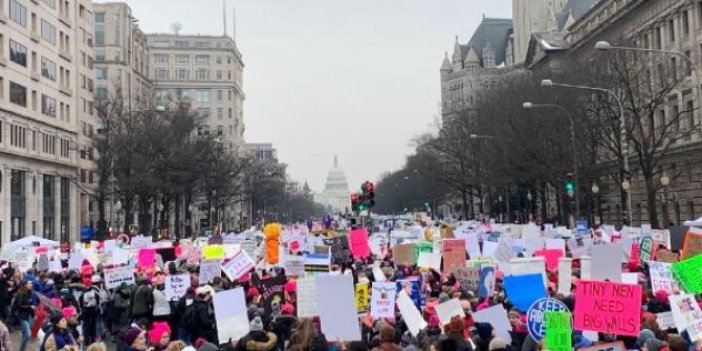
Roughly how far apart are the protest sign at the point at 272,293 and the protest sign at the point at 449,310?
2973mm

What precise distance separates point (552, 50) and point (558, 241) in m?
66.8

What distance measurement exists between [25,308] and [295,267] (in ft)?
17.6

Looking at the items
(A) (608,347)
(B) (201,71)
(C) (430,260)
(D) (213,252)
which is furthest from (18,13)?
(B) (201,71)

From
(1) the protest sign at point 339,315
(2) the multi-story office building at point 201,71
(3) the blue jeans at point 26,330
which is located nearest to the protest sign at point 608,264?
(1) the protest sign at point 339,315

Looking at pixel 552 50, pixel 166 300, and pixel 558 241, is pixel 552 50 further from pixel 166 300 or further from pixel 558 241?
pixel 166 300

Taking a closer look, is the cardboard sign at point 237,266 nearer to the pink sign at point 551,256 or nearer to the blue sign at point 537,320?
the pink sign at point 551,256

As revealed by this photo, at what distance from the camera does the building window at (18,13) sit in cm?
5803

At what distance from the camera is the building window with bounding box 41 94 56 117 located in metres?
64.7

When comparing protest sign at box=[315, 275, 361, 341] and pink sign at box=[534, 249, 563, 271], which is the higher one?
pink sign at box=[534, 249, 563, 271]

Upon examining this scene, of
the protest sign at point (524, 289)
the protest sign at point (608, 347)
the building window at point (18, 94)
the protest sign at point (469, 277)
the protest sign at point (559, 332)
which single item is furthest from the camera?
the building window at point (18, 94)

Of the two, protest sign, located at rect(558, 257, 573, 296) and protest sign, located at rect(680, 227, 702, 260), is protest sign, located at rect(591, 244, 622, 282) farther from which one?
protest sign, located at rect(680, 227, 702, 260)

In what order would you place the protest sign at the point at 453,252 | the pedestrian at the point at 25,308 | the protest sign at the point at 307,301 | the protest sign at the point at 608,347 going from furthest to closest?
the protest sign at the point at 453,252, the pedestrian at the point at 25,308, the protest sign at the point at 307,301, the protest sign at the point at 608,347

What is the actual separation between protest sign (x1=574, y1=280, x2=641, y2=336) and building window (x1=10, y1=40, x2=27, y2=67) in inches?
2217

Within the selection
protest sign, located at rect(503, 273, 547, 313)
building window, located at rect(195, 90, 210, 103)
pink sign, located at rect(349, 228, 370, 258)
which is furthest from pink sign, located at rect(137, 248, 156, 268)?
building window, located at rect(195, 90, 210, 103)
